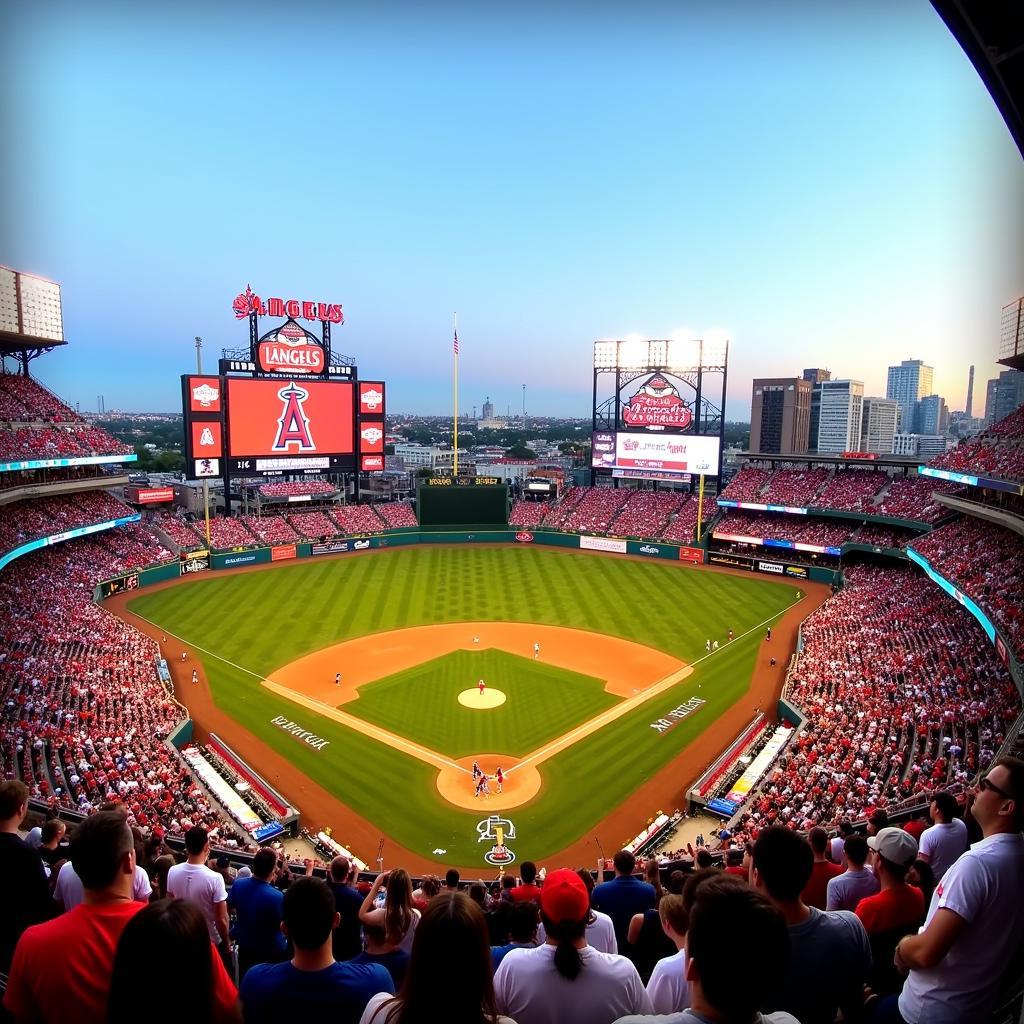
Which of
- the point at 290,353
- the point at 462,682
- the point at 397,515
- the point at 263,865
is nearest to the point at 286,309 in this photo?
the point at 290,353

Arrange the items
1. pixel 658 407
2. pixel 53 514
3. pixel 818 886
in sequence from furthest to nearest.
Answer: pixel 658 407
pixel 53 514
pixel 818 886

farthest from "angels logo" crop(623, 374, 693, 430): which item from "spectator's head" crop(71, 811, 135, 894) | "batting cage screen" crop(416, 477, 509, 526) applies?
"spectator's head" crop(71, 811, 135, 894)

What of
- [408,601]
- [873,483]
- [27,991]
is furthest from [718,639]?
[27,991]

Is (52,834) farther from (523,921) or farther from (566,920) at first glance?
(566,920)

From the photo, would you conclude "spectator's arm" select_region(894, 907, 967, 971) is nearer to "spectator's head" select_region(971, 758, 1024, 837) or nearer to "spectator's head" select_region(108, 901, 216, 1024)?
"spectator's head" select_region(971, 758, 1024, 837)

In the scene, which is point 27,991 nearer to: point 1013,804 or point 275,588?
point 1013,804

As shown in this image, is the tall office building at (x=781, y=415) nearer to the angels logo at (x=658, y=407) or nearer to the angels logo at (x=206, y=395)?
the angels logo at (x=658, y=407)
